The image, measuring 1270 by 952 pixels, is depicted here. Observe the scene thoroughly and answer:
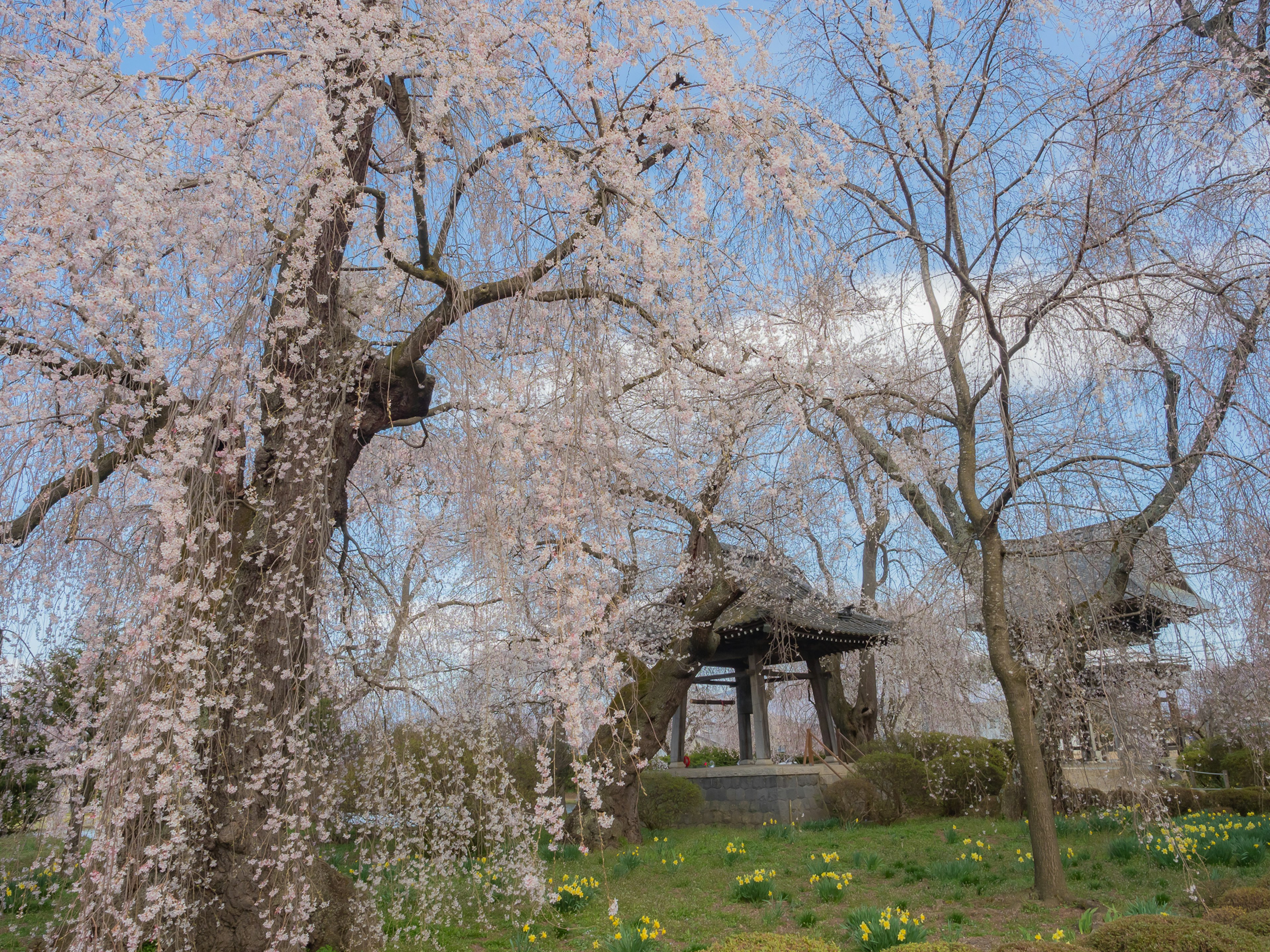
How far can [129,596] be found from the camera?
3.87 m

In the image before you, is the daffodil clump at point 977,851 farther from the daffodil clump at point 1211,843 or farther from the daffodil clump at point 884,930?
the daffodil clump at point 884,930

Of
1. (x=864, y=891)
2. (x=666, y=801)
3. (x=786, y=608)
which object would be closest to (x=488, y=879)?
(x=864, y=891)

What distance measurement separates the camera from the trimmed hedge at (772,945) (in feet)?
10.3

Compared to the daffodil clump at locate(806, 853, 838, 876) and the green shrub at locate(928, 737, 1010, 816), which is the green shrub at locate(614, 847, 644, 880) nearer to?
the daffodil clump at locate(806, 853, 838, 876)

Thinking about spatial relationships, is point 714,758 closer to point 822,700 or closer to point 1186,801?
point 822,700

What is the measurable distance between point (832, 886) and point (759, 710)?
617cm

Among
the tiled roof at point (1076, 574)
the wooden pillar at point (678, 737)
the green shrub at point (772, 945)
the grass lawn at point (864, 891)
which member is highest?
the tiled roof at point (1076, 574)

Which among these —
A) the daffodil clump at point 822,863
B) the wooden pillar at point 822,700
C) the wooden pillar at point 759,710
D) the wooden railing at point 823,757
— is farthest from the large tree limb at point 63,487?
the wooden pillar at point 822,700

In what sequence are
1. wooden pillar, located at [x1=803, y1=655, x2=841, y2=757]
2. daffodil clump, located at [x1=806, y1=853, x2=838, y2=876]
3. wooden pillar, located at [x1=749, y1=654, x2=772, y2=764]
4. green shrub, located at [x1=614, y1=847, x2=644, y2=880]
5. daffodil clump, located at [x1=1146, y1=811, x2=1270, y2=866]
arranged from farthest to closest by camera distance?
wooden pillar, located at [x1=803, y1=655, x2=841, y2=757] → wooden pillar, located at [x1=749, y1=654, x2=772, y2=764] → green shrub, located at [x1=614, y1=847, x2=644, y2=880] → daffodil clump, located at [x1=806, y1=853, x2=838, y2=876] → daffodil clump, located at [x1=1146, y1=811, x2=1270, y2=866]

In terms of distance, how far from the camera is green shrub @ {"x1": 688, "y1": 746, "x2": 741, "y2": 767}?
43.7 feet

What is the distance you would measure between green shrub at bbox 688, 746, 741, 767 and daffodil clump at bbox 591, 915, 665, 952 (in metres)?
7.17

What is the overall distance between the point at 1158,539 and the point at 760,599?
4.99 metres

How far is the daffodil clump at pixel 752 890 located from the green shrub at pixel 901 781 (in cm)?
497

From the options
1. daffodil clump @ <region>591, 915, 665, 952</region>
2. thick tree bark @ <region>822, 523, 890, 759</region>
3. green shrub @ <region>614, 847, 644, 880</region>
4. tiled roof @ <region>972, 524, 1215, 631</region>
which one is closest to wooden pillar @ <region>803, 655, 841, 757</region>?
thick tree bark @ <region>822, 523, 890, 759</region>
